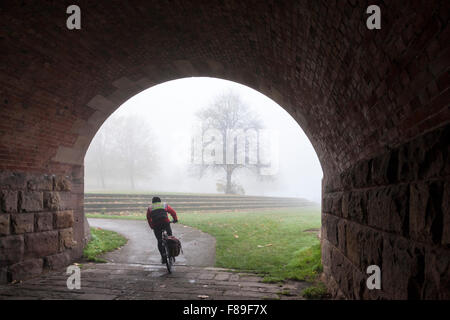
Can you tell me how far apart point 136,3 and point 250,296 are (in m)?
4.71

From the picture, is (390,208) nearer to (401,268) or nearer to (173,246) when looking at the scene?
(401,268)

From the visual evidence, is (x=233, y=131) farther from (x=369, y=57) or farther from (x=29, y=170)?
(x=369, y=57)

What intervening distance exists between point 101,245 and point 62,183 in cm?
231

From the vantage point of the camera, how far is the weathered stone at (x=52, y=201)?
6.10 meters

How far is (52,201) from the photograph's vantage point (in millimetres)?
6254

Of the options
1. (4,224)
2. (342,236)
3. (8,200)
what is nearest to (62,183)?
(8,200)

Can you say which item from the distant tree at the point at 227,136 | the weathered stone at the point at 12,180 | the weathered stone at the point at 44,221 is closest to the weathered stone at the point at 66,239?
the weathered stone at the point at 44,221

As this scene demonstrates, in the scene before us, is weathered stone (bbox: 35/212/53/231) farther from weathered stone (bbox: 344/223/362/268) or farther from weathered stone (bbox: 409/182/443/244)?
weathered stone (bbox: 409/182/443/244)

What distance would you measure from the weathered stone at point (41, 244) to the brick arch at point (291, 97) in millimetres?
28

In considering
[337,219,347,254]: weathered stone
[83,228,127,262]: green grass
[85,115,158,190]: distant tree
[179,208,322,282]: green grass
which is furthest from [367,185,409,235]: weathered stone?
[85,115,158,190]: distant tree

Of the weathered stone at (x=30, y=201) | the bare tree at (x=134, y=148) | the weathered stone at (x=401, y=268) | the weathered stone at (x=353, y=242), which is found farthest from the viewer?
the bare tree at (x=134, y=148)

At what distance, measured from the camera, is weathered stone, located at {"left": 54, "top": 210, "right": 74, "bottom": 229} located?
636 centimetres

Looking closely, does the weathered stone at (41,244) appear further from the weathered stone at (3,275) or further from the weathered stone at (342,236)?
the weathered stone at (342,236)

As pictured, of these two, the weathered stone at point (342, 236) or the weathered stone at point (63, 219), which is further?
the weathered stone at point (63, 219)
